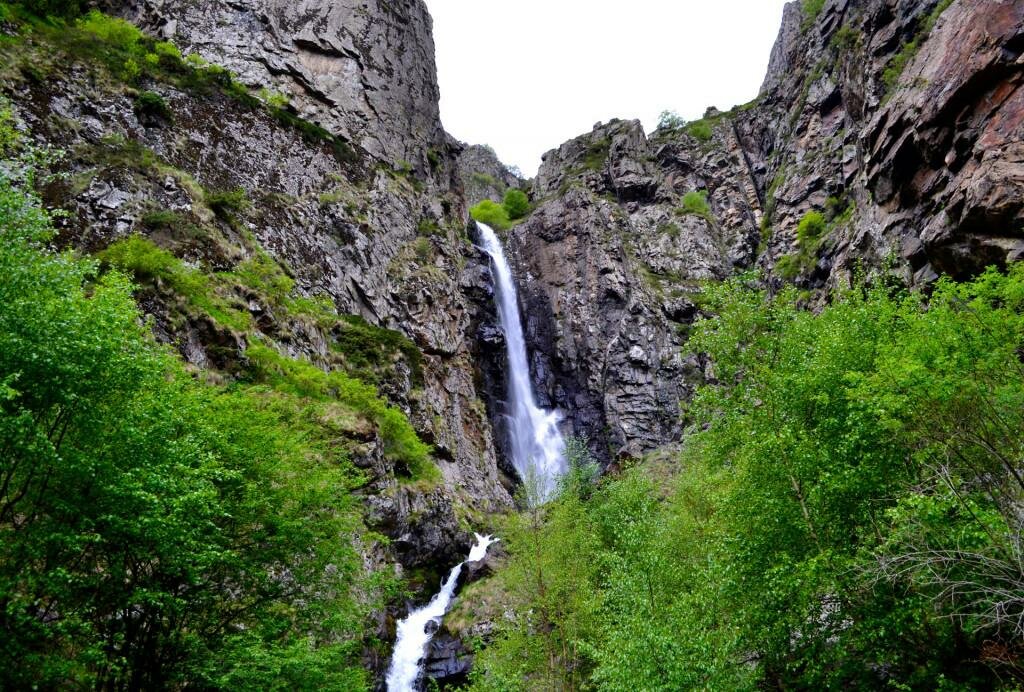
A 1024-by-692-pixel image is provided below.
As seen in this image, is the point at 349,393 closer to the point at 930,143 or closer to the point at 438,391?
the point at 438,391

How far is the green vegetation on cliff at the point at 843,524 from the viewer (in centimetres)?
912

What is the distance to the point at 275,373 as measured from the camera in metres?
22.6

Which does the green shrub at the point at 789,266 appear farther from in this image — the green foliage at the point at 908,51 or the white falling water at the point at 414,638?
the white falling water at the point at 414,638

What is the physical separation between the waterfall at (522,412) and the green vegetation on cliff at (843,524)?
2909cm

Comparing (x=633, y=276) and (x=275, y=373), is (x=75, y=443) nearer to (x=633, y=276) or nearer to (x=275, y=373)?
(x=275, y=373)

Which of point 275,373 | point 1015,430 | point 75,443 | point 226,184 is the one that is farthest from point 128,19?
point 1015,430

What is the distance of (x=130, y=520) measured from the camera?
9.34 metres

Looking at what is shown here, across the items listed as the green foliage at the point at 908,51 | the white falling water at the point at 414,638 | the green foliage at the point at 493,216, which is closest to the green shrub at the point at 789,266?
the green foliage at the point at 908,51

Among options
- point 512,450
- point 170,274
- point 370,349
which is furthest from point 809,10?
point 170,274

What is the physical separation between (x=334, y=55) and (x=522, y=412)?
35.1 metres

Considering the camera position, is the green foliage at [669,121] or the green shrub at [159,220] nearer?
the green shrub at [159,220]

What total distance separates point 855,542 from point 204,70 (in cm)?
4463

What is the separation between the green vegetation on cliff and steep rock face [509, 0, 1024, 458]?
18.1ft

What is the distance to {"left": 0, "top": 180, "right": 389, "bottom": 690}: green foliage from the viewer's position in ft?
28.9
